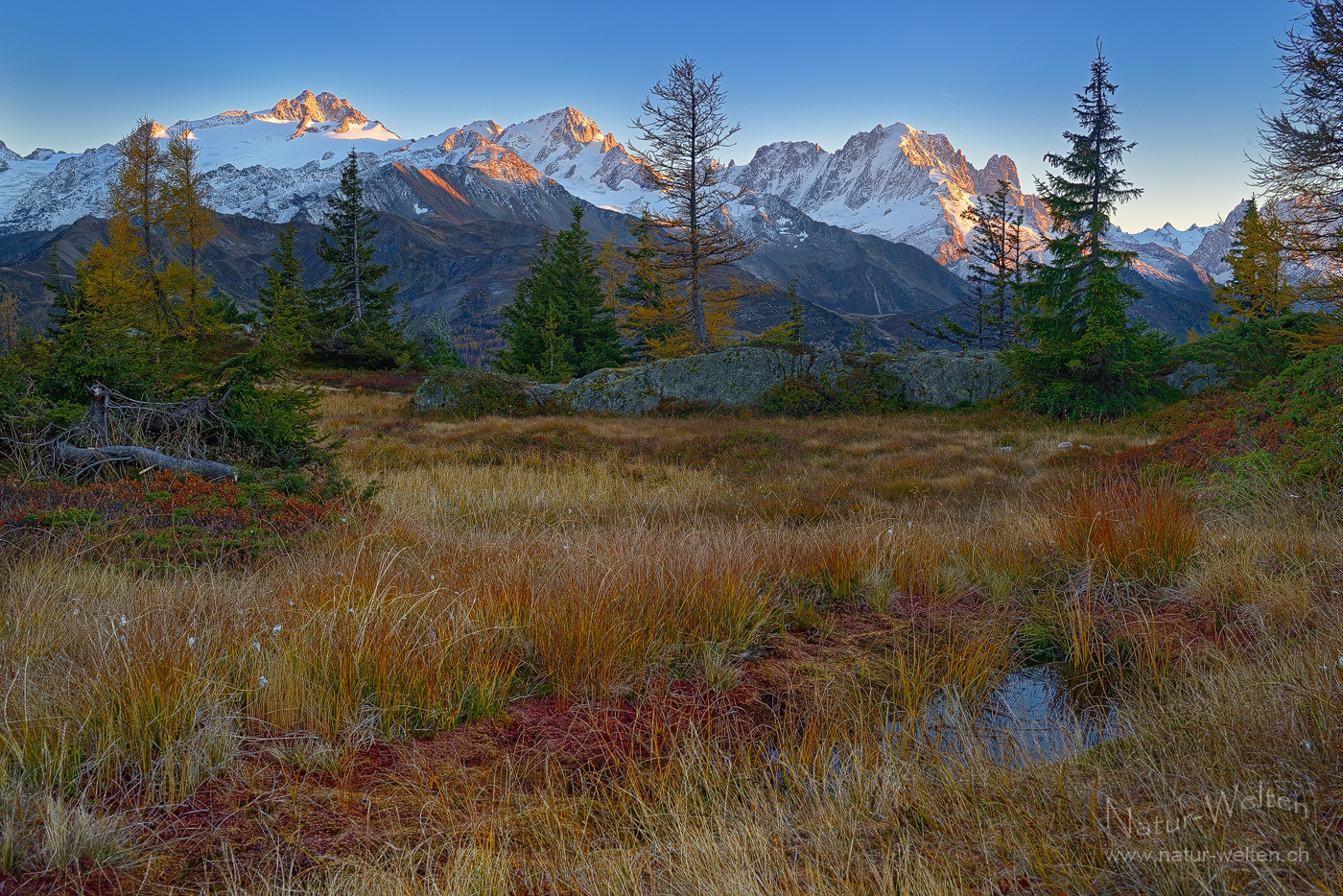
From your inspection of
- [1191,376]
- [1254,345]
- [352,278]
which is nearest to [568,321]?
[352,278]

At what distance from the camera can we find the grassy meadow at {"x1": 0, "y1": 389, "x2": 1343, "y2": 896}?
151cm

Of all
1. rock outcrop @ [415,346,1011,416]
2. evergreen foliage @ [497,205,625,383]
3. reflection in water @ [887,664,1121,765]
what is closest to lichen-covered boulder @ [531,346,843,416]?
rock outcrop @ [415,346,1011,416]

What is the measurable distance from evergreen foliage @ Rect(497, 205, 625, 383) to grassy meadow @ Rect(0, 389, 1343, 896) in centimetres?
2494

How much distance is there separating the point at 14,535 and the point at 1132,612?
21.1ft

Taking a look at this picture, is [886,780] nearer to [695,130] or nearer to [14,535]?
[14,535]

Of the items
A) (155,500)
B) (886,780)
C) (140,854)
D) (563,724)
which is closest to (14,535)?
(155,500)

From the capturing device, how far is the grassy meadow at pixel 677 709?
151 cm

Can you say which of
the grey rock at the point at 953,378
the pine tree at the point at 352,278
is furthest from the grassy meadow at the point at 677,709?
the pine tree at the point at 352,278

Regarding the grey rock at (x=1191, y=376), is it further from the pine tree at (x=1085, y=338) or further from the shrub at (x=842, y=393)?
the shrub at (x=842, y=393)

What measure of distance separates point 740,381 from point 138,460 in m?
14.5

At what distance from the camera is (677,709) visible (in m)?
2.43

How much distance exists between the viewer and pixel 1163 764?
180 cm

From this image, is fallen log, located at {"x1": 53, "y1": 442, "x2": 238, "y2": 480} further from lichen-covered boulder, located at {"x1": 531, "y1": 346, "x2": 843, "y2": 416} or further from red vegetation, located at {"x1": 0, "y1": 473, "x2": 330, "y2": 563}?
lichen-covered boulder, located at {"x1": 531, "y1": 346, "x2": 843, "y2": 416}

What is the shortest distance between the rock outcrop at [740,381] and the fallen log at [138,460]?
11895mm
